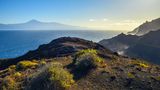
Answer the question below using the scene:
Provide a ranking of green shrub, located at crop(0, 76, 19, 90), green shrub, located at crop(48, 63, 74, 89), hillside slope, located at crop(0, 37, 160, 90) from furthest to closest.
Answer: green shrub, located at crop(0, 76, 19, 90)
hillside slope, located at crop(0, 37, 160, 90)
green shrub, located at crop(48, 63, 74, 89)

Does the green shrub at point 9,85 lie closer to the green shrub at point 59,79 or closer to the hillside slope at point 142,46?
the green shrub at point 59,79

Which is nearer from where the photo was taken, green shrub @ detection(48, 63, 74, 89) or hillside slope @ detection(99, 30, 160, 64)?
green shrub @ detection(48, 63, 74, 89)

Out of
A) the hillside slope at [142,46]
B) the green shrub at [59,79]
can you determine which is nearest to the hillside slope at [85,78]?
the green shrub at [59,79]

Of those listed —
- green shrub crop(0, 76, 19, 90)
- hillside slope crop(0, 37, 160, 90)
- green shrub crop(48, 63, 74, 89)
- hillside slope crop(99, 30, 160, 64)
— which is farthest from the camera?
hillside slope crop(99, 30, 160, 64)

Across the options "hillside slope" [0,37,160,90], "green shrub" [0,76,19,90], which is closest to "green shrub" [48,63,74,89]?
"hillside slope" [0,37,160,90]

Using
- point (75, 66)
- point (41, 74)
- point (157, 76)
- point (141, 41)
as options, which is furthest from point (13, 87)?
point (141, 41)

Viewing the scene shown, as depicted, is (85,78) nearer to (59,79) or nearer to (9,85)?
(59,79)

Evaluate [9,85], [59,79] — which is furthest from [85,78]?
[9,85]

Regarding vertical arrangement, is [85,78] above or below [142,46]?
above

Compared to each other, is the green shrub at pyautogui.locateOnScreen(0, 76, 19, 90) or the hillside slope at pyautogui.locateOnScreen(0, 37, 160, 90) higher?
the hillside slope at pyautogui.locateOnScreen(0, 37, 160, 90)

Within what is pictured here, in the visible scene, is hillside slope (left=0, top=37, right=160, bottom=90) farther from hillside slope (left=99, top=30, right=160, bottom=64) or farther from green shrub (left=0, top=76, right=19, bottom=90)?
hillside slope (left=99, top=30, right=160, bottom=64)

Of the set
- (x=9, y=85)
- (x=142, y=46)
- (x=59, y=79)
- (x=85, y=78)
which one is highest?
(x=59, y=79)

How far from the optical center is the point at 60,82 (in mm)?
17734

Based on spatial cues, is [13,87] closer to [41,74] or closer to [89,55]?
[41,74]
